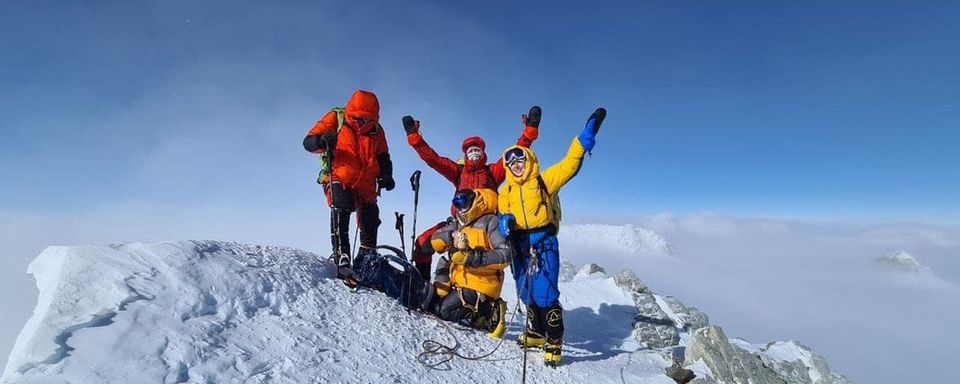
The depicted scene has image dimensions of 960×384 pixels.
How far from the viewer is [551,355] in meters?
5.07

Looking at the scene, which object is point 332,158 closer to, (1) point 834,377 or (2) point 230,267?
(2) point 230,267

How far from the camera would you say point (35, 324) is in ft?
9.05

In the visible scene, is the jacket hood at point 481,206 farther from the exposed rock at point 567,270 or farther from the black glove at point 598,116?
the exposed rock at point 567,270

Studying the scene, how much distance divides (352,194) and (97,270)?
8.85ft

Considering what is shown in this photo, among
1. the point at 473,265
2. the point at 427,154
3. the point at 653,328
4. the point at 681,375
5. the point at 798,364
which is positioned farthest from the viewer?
the point at 798,364

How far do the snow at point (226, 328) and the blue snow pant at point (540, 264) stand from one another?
71 centimetres

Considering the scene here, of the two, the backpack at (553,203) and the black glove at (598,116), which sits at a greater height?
the black glove at (598,116)

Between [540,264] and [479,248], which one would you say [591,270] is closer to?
[540,264]

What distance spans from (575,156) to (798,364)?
22.3 ft

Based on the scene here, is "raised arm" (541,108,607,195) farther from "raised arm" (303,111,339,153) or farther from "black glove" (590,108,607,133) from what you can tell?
"raised arm" (303,111,339,153)

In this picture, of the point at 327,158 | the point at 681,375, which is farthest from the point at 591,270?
the point at 327,158

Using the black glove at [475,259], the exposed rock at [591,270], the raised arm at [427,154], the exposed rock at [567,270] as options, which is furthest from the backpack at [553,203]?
the exposed rock at [567,270]

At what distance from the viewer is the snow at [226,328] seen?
8.98 feet

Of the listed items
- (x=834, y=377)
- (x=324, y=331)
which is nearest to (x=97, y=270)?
(x=324, y=331)
